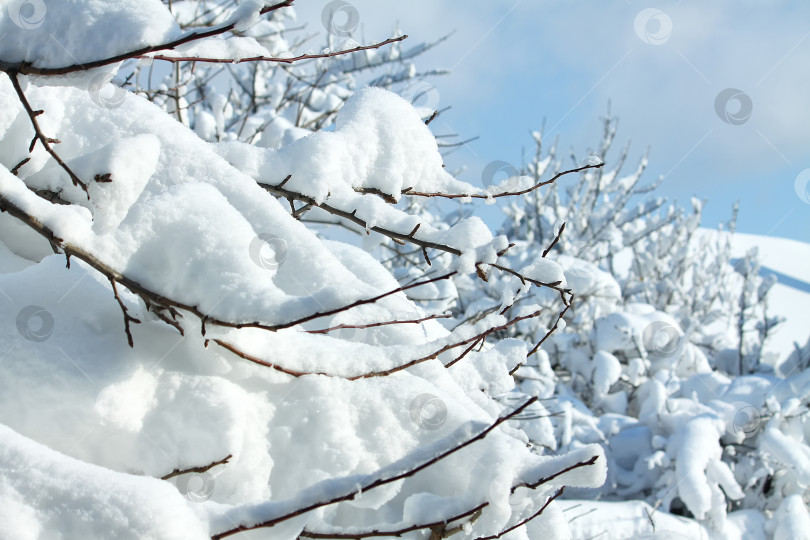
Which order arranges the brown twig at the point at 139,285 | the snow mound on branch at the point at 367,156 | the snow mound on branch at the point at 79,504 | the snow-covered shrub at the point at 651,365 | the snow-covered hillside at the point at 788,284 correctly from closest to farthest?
the snow mound on branch at the point at 79,504 → the brown twig at the point at 139,285 → the snow mound on branch at the point at 367,156 → the snow-covered shrub at the point at 651,365 → the snow-covered hillside at the point at 788,284

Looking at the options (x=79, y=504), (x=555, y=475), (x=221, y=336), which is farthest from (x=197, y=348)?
(x=555, y=475)

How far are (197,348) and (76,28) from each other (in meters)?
0.56

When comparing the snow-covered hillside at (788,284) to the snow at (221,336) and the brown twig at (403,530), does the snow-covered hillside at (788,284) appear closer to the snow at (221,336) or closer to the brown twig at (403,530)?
the snow at (221,336)

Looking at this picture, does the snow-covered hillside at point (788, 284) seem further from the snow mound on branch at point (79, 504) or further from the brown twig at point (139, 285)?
the snow mound on branch at point (79, 504)

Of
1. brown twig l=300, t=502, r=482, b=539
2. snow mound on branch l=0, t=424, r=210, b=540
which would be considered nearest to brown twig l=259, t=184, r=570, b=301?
brown twig l=300, t=502, r=482, b=539

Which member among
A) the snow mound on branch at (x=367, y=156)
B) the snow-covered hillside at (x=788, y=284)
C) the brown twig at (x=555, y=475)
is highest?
the snow-covered hillside at (x=788, y=284)

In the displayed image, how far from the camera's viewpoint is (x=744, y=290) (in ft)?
27.3

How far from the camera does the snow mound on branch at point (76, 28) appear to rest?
843 mm

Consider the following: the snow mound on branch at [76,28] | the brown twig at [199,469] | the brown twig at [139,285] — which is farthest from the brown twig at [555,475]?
the snow mound on branch at [76,28]

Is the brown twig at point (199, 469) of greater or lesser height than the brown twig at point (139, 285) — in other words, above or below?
below

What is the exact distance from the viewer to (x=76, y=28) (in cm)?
88

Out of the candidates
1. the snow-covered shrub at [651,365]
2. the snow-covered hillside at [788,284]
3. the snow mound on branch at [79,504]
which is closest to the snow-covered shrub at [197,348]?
the snow mound on branch at [79,504]

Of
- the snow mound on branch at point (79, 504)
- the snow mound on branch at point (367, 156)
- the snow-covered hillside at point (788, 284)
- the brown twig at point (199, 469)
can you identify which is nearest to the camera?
the snow mound on branch at point (79, 504)

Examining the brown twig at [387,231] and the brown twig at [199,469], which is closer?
the brown twig at [199,469]
